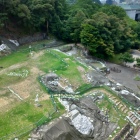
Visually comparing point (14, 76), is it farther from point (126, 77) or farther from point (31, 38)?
point (126, 77)

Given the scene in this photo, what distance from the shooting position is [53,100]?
18.9m

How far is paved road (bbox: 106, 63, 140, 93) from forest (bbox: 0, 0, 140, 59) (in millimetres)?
2651

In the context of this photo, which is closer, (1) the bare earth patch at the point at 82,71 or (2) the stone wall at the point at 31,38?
(1) the bare earth patch at the point at 82,71

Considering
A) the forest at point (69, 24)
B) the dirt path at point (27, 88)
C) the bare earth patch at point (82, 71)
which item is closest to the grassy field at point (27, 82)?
the dirt path at point (27, 88)

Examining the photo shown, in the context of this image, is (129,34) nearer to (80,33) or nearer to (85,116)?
(80,33)

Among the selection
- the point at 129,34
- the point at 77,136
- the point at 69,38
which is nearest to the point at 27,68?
the point at 77,136

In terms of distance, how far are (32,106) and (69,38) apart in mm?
20139

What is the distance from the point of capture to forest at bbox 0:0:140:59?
30.9 meters

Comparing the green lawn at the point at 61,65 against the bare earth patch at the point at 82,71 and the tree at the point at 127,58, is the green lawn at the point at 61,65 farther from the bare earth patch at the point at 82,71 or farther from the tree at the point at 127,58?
the tree at the point at 127,58

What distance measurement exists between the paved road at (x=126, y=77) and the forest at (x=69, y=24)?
265 cm

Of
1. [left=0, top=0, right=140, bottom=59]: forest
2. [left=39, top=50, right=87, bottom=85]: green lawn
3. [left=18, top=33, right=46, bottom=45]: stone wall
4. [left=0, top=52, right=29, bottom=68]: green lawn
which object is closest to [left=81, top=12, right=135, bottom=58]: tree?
[left=0, top=0, right=140, bottom=59]: forest

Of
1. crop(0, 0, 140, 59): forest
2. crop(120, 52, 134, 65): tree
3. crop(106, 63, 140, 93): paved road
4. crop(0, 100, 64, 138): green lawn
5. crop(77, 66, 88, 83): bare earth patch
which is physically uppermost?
crop(0, 0, 140, 59): forest

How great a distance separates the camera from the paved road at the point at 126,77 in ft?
87.6

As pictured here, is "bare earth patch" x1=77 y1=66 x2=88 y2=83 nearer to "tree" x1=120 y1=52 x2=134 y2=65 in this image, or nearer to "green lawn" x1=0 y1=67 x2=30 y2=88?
"green lawn" x1=0 y1=67 x2=30 y2=88
